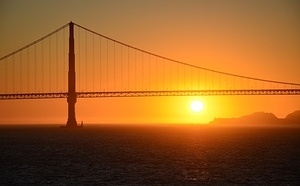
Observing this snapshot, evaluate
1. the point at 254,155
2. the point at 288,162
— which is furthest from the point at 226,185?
the point at 254,155

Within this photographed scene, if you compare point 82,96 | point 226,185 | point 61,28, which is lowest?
point 226,185

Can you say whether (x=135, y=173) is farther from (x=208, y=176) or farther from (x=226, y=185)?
(x=226, y=185)

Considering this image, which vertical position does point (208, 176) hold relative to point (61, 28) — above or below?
below

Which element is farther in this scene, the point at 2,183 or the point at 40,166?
the point at 40,166

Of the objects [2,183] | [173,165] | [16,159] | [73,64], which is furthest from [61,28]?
[2,183]

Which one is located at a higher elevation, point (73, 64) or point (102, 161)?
point (73, 64)

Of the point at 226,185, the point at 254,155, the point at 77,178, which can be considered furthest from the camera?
the point at 254,155

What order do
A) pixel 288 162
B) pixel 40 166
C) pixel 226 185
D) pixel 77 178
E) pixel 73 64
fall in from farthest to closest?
pixel 73 64, pixel 288 162, pixel 40 166, pixel 77 178, pixel 226 185

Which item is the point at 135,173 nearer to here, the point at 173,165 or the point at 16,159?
the point at 173,165

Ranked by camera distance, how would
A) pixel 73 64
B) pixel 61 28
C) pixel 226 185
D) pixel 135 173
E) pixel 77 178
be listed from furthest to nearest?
pixel 61 28
pixel 73 64
pixel 135 173
pixel 77 178
pixel 226 185
